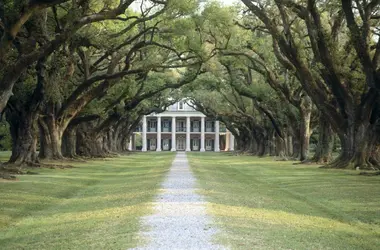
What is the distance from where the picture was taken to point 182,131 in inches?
5157

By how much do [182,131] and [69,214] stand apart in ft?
384

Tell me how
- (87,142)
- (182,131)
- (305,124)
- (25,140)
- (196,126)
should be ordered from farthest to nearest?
(182,131) → (196,126) → (87,142) → (305,124) → (25,140)

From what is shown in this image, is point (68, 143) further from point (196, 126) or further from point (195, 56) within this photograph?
point (196, 126)

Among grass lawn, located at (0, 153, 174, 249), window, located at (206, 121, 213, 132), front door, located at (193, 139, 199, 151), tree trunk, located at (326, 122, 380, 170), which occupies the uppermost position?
window, located at (206, 121, 213, 132)

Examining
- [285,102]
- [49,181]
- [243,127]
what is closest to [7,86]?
[49,181]

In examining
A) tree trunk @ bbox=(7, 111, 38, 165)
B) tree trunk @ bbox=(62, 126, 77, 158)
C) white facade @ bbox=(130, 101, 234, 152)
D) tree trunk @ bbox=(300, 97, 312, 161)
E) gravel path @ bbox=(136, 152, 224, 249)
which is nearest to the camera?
gravel path @ bbox=(136, 152, 224, 249)

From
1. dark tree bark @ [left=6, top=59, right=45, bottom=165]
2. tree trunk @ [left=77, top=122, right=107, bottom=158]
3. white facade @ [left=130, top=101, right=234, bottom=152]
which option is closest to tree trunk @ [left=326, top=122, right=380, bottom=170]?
dark tree bark @ [left=6, top=59, right=45, bottom=165]

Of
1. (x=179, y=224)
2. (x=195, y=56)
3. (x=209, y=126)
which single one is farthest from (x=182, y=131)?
(x=179, y=224)

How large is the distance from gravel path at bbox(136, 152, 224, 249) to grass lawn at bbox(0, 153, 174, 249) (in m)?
0.30

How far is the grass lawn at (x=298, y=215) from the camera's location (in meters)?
10.0

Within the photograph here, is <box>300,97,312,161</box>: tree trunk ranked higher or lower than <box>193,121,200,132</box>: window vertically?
lower

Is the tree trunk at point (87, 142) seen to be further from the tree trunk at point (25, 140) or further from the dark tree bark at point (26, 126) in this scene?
the tree trunk at point (25, 140)

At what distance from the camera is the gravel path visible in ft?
29.5

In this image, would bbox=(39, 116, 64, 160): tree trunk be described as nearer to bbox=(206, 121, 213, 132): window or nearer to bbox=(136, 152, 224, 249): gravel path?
bbox=(136, 152, 224, 249): gravel path
